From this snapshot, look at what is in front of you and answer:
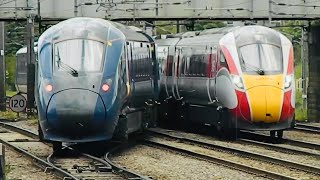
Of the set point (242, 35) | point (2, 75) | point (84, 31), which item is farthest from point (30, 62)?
point (84, 31)

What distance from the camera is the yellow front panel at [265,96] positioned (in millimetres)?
19906

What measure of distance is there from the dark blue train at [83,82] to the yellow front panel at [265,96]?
11.2ft

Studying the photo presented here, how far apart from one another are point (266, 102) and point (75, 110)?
19.5 ft

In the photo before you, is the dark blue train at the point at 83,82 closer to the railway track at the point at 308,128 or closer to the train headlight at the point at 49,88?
the train headlight at the point at 49,88

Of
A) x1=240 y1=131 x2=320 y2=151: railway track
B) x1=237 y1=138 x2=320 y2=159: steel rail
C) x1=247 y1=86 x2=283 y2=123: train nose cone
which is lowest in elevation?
x1=240 y1=131 x2=320 y2=151: railway track

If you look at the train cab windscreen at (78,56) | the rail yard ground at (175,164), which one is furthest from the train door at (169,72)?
Answer: the train cab windscreen at (78,56)

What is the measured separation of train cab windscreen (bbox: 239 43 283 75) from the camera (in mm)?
20156

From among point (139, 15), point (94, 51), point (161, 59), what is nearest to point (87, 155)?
point (94, 51)

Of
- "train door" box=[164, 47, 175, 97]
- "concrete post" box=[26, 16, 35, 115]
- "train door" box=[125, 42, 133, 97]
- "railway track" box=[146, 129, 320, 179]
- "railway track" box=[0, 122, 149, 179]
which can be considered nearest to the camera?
"railway track" box=[0, 122, 149, 179]

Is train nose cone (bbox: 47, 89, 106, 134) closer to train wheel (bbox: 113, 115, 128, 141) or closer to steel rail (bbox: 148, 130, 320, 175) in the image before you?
train wheel (bbox: 113, 115, 128, 141)

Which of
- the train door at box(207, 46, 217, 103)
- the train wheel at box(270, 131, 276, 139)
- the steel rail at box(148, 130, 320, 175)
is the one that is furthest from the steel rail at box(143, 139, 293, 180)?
the train wheel at box(270, 131, 276, 139)

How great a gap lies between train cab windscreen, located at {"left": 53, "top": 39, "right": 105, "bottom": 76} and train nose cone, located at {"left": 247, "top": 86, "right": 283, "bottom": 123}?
4848 millimetres

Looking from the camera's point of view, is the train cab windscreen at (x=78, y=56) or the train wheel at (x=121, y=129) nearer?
the train cab windscreen at (x=78, y=56)

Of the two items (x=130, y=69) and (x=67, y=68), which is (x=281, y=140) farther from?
(x=67, y=68)
